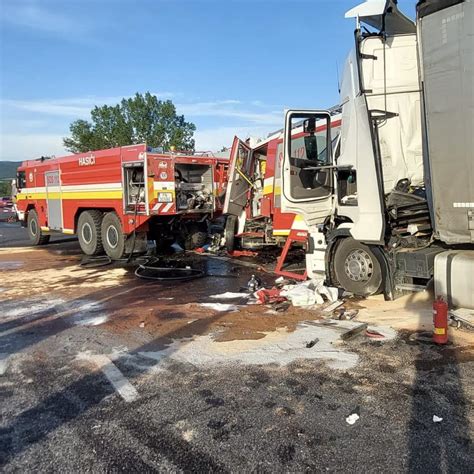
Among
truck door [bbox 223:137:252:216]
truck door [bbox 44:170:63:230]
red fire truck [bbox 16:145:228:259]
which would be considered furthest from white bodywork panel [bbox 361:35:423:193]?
truck door [bbox 44:170:63:230]

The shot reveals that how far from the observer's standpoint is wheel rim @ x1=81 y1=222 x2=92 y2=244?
1308cm

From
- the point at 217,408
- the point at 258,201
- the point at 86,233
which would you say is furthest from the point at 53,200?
the point at 217,408

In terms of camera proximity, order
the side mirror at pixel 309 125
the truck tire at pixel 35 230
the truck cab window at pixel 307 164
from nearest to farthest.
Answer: the side mirror at pixel 309 125
the truck cab window at pixel 307 164
the truck tire at pixel 35 230

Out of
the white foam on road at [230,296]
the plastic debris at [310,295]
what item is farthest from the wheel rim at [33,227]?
the plastic debris at [310,295]

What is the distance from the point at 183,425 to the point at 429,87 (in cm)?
450

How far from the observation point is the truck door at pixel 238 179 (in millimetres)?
10836

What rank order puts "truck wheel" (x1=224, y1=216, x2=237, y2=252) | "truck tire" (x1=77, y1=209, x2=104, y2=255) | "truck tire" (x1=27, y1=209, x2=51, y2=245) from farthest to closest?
"truck tire" (x1=27, y1=209, x2=51, y2=245) < "truck tire" (x1=77, y1=209, x2=104, y2=255) < "truck wheel" (x1=224, y1=216, x2=237, y2=252)

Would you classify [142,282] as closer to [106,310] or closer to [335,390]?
[106,310]

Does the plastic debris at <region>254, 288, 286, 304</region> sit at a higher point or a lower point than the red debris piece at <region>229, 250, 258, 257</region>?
lower

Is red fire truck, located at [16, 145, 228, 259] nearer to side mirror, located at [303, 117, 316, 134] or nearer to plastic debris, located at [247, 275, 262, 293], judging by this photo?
plastic debris, located at [247, 275, 262, 293]

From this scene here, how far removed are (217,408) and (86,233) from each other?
10505mm

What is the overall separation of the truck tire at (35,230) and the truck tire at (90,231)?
333 cm

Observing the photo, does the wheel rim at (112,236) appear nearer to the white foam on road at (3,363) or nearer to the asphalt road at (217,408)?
the asphalt road at (217,408)

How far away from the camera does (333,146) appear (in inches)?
321
